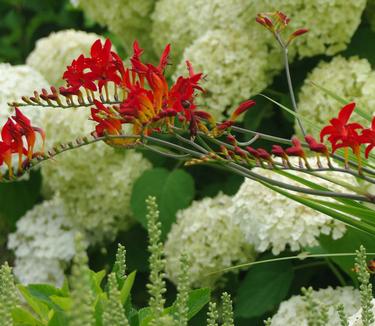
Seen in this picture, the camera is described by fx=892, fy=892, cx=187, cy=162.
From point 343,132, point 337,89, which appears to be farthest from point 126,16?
point 343,132

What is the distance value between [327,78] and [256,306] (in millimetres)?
622

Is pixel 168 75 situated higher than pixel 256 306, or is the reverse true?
pixel 168 75

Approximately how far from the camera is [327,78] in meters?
2.28

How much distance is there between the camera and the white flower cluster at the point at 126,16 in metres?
2.79

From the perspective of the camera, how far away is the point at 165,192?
2400 mm

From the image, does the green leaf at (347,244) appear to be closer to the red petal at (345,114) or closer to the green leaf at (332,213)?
the green leaf at (332,213)

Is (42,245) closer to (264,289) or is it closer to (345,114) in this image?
(264,289)

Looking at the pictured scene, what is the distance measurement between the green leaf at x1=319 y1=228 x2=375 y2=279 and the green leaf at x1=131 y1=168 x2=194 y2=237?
569mm

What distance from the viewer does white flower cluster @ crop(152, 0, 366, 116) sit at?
2.24m

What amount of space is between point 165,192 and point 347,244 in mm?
658

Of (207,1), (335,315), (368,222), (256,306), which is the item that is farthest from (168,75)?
(368,222)

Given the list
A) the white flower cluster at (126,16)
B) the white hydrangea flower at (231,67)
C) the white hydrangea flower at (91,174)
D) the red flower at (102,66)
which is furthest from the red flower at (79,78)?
the white flower cluster at (126,16)

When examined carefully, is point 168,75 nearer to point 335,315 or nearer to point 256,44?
point 256,44

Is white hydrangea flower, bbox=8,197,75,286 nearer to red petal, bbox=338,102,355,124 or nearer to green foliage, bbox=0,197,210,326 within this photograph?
green foliage, bbox=0,197,210,326
